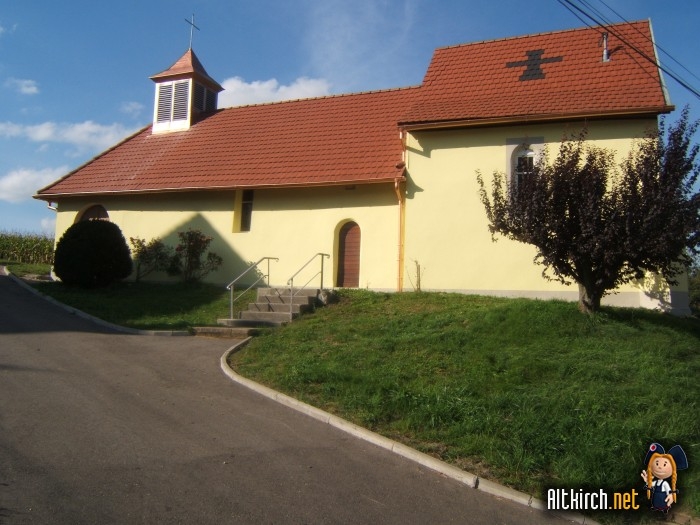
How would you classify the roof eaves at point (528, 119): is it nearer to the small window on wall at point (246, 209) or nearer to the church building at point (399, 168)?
the church building at point (399, 168)

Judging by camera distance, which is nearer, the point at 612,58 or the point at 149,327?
the point at 149,327

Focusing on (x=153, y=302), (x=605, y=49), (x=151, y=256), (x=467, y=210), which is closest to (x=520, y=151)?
(x=467, y=210)

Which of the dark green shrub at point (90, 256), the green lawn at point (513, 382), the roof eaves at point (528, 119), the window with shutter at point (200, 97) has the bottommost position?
the green lawn at point (513, 382)

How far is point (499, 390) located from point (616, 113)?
902 cm

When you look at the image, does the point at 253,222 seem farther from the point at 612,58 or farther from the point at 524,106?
the point at 612,58

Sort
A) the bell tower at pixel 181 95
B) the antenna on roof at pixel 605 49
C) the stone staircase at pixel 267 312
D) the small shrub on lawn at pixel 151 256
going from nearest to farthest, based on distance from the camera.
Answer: the stone staircase at pixel 267 312
the antenna on roof at pixel 605 49
the small shrub on lawn at pixel 151 256
the bell tower at pixel 181 95

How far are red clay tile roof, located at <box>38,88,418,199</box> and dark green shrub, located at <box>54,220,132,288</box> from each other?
7.72 feet

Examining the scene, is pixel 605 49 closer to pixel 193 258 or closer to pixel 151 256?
pixel 193 258

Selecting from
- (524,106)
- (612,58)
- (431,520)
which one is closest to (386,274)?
(524,106)

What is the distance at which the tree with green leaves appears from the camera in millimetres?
9477

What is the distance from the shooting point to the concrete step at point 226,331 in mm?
12250

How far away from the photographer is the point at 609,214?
32.4 ft

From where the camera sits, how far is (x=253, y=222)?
18281 millimetres

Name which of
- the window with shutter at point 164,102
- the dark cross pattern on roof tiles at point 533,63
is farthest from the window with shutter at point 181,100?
the dark cross pattern on roof tiles at point 533,63
